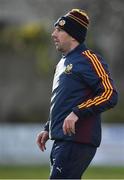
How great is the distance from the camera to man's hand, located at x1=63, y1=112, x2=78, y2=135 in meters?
8.06

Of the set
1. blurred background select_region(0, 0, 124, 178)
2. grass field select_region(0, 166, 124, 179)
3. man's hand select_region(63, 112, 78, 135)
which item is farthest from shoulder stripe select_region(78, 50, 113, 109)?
blurred background select_region(0, 0, 124, 178)

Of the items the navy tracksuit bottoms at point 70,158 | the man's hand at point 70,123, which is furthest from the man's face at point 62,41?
the navy tracksuit bottoms at point 70,158

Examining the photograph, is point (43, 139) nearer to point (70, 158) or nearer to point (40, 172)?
point (70, 158)

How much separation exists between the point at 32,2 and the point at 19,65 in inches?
249

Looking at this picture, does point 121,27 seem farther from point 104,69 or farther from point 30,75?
point 104,69

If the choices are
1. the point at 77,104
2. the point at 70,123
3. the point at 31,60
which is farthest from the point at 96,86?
the point at 31,60

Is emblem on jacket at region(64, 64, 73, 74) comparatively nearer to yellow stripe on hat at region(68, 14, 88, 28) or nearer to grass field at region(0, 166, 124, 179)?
yellow stripe on hat at region(68, 14, 88, 28)

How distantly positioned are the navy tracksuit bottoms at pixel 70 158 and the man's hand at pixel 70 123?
263 millimetres

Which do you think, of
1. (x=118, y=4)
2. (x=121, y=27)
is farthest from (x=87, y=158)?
(x=121, y=27)

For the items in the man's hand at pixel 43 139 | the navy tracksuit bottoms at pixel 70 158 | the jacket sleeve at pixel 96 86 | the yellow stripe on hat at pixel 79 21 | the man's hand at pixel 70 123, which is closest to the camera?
the man's hand at pixel 70 123

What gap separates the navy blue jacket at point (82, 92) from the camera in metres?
8.24

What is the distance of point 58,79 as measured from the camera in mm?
8555

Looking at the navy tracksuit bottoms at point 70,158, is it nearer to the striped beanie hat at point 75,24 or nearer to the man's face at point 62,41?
the man's face at point 62,41

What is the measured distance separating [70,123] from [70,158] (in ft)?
1.47
